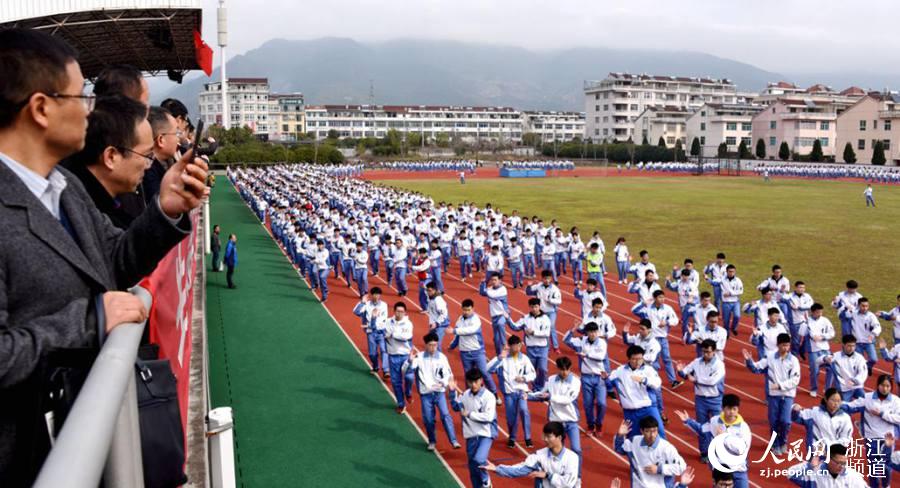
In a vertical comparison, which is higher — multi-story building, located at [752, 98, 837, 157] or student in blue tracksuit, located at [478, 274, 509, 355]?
multi-story building, located at [752, 98, 837, 157]

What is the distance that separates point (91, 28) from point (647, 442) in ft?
45.4

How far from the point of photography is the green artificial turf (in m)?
8.00

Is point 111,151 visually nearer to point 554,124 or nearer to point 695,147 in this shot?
point 695,147

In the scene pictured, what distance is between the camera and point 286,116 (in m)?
107

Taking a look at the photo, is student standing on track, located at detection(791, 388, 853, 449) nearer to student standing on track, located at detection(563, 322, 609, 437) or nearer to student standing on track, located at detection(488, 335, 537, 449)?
student standing on track, located at detection(563, 322, 609, 437)

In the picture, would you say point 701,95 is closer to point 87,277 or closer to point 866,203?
point 866,203

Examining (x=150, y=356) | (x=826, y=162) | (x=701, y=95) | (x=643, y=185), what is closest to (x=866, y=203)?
(x=643, y=185)

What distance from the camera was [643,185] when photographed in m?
50.7

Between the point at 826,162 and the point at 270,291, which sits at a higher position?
the point at 826,162

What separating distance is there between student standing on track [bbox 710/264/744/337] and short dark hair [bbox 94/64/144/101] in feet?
40.4

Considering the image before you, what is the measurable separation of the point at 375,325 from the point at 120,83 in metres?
7.96

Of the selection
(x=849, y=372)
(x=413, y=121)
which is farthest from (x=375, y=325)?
(x=413, y=121)

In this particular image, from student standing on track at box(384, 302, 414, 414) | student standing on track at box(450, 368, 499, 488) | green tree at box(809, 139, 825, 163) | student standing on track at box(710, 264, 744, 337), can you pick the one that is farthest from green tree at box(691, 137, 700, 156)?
student standing on track at box(450, 368, 499, 488)

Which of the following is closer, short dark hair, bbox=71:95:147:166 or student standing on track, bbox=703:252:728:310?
short dark hair, bbox=71:95:147:166
